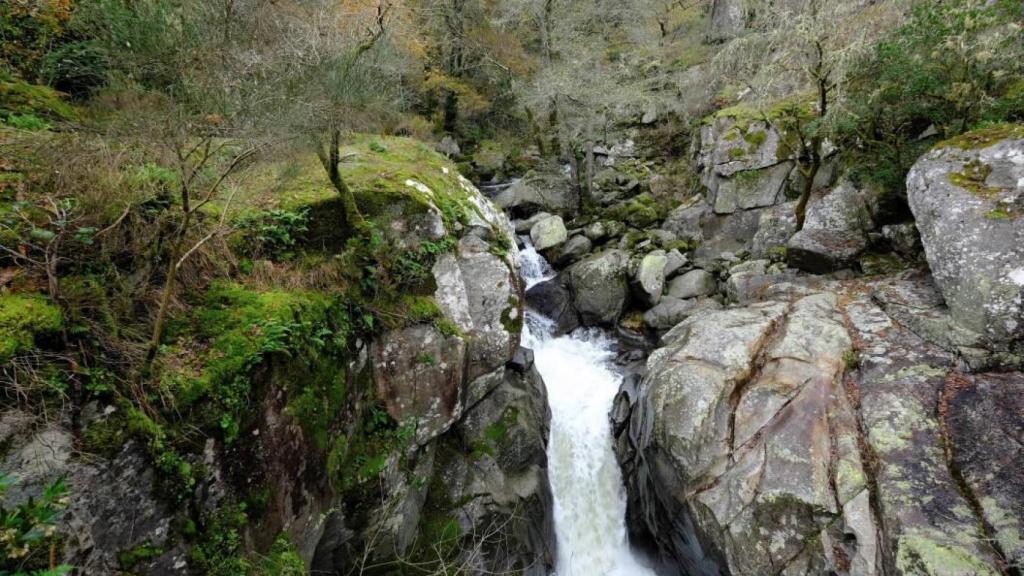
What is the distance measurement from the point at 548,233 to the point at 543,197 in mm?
2424

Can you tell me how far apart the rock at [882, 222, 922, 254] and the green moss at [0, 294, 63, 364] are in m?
11.5

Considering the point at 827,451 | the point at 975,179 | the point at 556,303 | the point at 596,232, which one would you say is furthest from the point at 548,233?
the point at 827,451

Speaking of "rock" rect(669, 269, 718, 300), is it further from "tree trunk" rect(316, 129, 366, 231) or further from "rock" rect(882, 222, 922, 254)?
"tree trunk" rect(316, 129, 366, 231)

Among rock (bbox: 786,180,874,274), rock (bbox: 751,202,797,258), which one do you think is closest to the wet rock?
rock (bbox: 786,180,874,274)

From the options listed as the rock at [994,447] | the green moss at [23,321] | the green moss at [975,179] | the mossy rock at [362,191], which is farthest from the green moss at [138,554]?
the green moss at [975,179]

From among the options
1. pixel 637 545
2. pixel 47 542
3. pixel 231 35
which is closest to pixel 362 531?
pixel 47 542

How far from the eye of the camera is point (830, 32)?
8.18 metres

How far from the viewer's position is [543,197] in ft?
50.1

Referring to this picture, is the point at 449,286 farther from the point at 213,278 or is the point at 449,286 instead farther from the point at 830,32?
the point at 830,32

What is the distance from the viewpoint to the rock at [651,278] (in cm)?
1104

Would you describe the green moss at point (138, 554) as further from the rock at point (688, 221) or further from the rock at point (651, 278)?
the rock at point (688, 221)

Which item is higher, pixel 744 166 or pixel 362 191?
pixel 362 191

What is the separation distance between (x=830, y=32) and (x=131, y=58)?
10.9 meters

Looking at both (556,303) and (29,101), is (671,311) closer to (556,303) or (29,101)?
(556,303)
